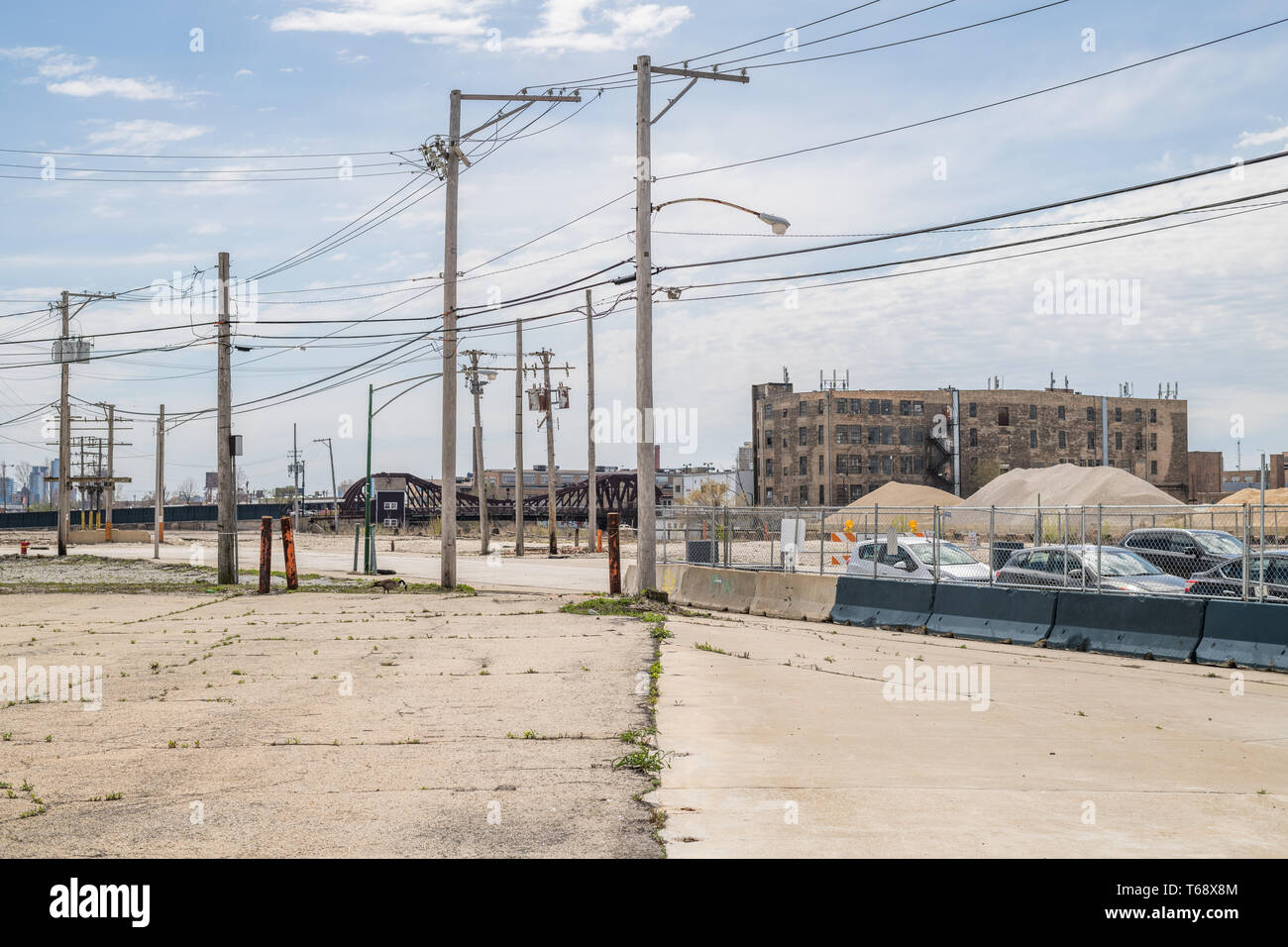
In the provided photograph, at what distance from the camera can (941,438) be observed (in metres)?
107

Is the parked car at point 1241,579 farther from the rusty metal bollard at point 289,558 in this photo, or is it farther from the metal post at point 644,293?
the rusty metal bollard at point 289,558

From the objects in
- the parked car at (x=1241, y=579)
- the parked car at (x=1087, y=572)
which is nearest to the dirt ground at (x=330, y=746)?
the parked car at (x=1087, y=572)

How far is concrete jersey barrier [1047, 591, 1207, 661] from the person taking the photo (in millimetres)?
16500

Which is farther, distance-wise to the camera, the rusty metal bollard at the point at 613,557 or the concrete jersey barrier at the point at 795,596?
the rusty metal bollard at the point at 613,557

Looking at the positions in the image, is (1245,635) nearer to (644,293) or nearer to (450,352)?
(644,293)

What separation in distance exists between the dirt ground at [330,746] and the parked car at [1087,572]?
275 inches

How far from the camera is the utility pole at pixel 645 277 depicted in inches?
954

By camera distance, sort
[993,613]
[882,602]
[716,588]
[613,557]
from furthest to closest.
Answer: [716,588]
[613,557]
[882,602]
[993,613]

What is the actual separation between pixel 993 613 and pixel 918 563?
3251 millimetres

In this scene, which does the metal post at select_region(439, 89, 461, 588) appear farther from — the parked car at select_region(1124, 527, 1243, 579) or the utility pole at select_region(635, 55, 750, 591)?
the parked car at select_region(1124, 527, 1243, 579)

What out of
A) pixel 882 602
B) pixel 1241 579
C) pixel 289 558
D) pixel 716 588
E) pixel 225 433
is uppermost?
pixel 225 433

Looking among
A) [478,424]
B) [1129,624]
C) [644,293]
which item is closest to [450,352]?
[644,293]

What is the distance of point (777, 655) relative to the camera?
16.4 metres

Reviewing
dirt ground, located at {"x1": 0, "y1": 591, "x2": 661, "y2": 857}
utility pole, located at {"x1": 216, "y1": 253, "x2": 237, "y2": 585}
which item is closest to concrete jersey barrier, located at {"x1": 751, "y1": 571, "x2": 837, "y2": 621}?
dirt ground, located at {"x1": 0, "y1": 591, "x2": 661, "y2": 857}
